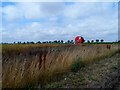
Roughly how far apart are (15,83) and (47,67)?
2279mm

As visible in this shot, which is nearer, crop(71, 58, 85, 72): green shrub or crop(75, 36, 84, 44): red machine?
crop(71, 58, 85, 72): green shrub

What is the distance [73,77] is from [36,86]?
1904 mm

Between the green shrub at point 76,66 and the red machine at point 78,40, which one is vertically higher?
the red machine at point 78,40

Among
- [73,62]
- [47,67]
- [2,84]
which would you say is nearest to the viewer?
→ [2,84]

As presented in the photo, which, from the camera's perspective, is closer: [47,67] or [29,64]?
[29,64]

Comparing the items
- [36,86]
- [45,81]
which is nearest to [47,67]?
[45,81]

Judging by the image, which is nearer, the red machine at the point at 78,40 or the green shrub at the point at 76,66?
the green shrub at the point at 76,66

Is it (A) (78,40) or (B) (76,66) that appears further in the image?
(A) (78,40)

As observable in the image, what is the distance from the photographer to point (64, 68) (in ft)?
33.7

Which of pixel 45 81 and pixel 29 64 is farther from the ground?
pixel 29 64

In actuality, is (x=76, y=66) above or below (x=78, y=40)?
below

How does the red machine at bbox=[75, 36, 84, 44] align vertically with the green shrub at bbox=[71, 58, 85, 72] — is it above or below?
above

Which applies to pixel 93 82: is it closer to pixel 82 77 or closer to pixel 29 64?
pixel 82 77

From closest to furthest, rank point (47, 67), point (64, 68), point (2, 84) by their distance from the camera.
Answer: point (2, 84), point (47, 67), point (64, 68)
